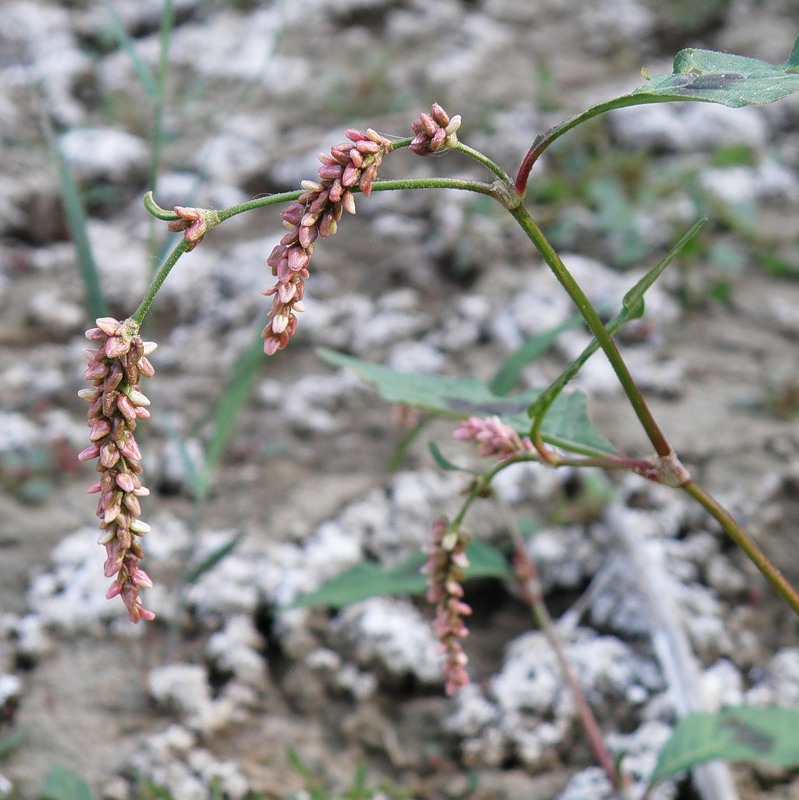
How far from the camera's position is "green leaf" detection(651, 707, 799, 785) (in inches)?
57.4

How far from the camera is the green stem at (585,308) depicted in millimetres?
1035

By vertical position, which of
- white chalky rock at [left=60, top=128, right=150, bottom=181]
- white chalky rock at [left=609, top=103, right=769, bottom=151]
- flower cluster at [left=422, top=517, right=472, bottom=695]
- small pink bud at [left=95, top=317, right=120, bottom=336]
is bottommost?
flower cluster at [left=422, top=517, right=472, bottom=695]

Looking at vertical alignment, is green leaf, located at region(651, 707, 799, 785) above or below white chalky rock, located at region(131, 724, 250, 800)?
below

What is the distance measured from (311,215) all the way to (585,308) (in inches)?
14.7

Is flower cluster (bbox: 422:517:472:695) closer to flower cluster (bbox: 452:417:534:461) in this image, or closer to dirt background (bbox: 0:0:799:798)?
flower cluster (bbox: 452:417:534:461)

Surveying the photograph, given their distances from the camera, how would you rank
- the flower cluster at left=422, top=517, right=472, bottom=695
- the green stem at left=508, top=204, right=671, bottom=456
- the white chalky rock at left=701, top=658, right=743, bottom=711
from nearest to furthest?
the green stem at left=508, top=204, right=671, bottom=456 < the flower cluster at left=422, top=517, right=472, bottom=695 < the white chalky rock at left=701, top=658, right=743, bottom=711

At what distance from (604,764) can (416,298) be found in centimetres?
192

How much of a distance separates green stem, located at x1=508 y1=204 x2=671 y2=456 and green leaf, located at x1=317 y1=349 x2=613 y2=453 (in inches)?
4.6

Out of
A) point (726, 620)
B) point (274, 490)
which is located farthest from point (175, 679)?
point (726, 620)

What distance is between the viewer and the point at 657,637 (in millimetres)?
1979

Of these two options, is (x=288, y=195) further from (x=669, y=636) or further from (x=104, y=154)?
(x=104, y=154)

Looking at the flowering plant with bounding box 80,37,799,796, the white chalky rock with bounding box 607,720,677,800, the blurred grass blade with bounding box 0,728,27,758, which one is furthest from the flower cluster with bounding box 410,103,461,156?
the blurred grass blade with bounding box 0,728,27,758

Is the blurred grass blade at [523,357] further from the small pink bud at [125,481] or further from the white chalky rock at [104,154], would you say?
the white chalky rock at [104,154]

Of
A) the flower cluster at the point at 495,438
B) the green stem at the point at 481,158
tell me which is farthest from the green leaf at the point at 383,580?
the green stem at the point at 481,158
